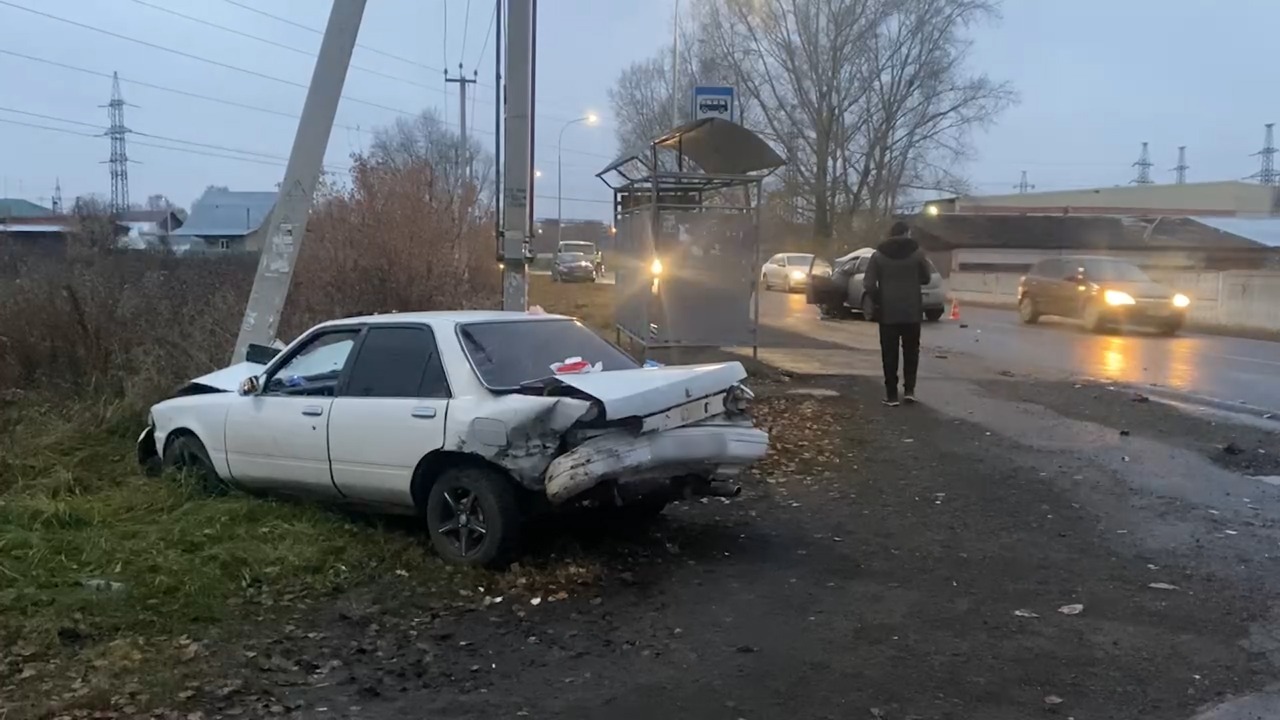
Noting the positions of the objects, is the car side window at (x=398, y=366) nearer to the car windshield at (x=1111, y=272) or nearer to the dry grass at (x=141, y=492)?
the dry grass at (x=141, y=492)

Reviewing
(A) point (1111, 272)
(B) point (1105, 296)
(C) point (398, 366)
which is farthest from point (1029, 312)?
(C) point (398, 366)

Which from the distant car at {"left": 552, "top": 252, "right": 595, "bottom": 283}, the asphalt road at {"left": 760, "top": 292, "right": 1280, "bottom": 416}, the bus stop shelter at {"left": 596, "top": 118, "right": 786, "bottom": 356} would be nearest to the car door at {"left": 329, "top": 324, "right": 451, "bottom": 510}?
the bus stop shelter at {"left": 596, "top": 118, "right": 786, "bottom": 356}

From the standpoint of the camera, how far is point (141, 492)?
7.39m

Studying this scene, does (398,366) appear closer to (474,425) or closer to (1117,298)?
(474,425)

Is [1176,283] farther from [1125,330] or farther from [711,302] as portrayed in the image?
[711,302]

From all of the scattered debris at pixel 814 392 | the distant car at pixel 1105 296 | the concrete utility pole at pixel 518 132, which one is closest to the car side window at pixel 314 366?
the concrete utility pole at pixel 518 132

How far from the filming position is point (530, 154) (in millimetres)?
11125

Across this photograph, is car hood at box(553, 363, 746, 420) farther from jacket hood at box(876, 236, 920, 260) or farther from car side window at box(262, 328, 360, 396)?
jacket hood at box(876, 236, 920, 260)

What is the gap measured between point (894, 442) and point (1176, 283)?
23155 mm

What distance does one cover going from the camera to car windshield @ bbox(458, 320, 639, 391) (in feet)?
20.7

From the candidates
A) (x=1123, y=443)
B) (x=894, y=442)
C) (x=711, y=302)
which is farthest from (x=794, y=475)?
(x=711, y=302)

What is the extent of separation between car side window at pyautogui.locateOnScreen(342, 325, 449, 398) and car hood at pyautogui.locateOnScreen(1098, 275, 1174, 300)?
18623 millimetres

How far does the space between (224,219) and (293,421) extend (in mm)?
78364

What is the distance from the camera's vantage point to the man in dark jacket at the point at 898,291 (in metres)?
11.3
